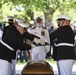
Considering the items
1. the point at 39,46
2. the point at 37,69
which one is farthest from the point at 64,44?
the point at 39,46

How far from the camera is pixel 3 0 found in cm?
1281

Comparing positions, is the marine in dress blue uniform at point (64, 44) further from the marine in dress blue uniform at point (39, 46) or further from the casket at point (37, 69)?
the marine in dress blue uniform at point (39, 46)

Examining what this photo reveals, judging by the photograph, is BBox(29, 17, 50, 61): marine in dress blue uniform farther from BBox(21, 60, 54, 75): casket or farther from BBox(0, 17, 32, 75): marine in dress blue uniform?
BBox(21, 60, 54, 75): casket

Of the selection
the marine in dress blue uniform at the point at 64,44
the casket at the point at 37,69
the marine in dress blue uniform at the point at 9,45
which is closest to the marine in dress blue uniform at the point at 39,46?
the marine in dress blue uniform at the point at 64,44

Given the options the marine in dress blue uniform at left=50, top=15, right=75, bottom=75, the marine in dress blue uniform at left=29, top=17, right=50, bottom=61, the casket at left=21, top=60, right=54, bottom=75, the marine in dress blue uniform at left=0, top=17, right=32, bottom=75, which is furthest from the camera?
the marine in dress blue uniform at left=29, top=17, right=50, bottom=61

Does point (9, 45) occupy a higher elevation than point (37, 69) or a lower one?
higher

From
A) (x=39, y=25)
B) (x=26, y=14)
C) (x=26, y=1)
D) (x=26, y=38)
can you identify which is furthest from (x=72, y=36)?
(x=26, y=14)

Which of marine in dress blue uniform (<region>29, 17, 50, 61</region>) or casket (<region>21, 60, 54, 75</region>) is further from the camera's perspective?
marine in dress blue uniform (<region>29, 17, 50, 61</region>)

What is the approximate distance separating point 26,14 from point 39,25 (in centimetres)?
1242

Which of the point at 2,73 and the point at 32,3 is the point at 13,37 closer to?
the point at 2,73

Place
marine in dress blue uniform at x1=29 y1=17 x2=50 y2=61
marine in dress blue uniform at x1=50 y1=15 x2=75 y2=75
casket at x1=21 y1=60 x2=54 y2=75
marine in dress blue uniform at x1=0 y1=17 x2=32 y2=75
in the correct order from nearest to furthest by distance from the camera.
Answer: casket at x1=21 y1=60 x2=54 y2=75 → marine in dress blue uniform at x1=0 y1=17 x2=32 y2=75 → marine in dress blue uniform at x1=50 y1=15 x2=75 y2=75 → marine in dress blue uniform at x1=29 y1=17 x2=50 y2=61

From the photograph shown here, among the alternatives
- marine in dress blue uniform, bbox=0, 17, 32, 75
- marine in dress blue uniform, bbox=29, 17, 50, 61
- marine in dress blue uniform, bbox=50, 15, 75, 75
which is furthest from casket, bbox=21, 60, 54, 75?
marine in dress blue uniform, bbox=29, 17, 50, 61

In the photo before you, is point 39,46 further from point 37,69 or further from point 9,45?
point 37,69

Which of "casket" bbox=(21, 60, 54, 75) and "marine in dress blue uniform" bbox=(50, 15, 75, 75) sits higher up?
"marine in dress blue uniform" bbox=(50, 15, 75, 75)
